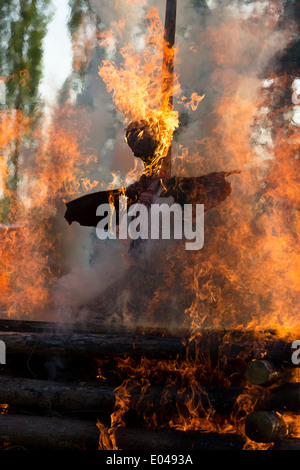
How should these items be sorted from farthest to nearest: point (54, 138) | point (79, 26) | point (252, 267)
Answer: point (79, 26) → point (54, 138) → point (252, 267)

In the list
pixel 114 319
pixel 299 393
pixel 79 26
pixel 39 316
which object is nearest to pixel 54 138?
pixel 79 26

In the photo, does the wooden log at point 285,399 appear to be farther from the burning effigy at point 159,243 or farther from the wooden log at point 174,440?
the wooden log at point 174,440

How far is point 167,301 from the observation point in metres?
8.83

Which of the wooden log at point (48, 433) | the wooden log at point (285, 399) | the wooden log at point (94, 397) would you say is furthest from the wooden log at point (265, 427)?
the wooden log at point (48, 433)

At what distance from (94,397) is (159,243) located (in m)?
4.80

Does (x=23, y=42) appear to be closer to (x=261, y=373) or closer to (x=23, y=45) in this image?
(x=23, y=45)

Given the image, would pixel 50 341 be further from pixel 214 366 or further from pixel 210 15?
pixel 210 15

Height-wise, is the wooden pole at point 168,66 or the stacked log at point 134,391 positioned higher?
the wooden pole at point 168,66

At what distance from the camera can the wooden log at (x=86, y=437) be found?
4.52m

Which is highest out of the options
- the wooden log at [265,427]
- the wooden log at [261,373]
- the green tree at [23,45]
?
the green tree at [23,45]

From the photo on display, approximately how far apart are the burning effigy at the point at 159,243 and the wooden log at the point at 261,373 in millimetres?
16

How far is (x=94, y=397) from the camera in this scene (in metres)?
5.14

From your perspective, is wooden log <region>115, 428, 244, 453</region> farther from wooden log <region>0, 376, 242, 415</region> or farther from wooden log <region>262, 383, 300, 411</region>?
wooden log <region>262, 383, 300, 411</region>

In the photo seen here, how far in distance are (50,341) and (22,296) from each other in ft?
17.8
